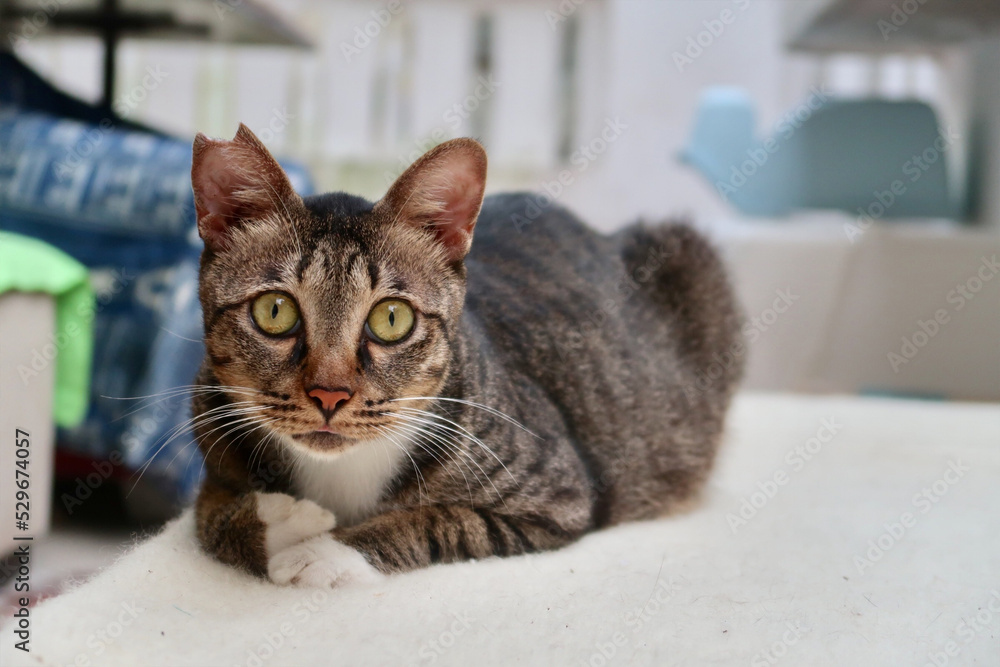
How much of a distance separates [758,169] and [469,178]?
1.80 meters

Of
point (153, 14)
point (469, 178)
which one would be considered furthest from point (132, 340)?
point (469, 178)

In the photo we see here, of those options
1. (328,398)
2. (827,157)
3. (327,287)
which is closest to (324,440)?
(328,398)

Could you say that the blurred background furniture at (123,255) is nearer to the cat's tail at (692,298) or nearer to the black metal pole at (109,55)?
the black metal pole at (109,55)

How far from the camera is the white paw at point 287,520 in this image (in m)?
0.97

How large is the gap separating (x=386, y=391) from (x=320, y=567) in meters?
0.21

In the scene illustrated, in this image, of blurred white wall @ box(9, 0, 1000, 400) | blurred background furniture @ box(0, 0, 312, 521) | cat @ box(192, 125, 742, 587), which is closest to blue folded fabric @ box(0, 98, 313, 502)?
blurred background furniture @ box(0, 0, 312, 521)

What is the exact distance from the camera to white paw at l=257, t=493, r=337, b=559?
97 cm

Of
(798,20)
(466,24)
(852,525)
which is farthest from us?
(466,24)

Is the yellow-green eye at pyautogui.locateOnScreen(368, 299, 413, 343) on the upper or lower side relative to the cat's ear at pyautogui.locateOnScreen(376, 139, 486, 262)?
lower

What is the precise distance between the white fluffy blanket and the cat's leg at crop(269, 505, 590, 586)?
0.7 inches

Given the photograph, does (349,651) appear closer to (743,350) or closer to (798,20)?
(743,350)

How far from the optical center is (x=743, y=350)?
5.56ft

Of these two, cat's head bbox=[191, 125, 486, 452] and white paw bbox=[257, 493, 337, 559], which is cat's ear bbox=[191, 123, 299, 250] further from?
white paw bbox=[257, 493, 337, 559]

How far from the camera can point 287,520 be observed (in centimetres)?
98
